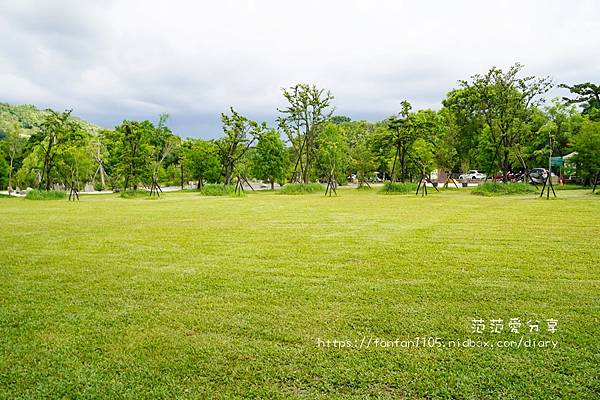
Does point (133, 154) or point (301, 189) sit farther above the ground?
point (133, 154)

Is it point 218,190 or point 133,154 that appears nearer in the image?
point 218,190

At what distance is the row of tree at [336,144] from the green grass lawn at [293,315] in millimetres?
17938

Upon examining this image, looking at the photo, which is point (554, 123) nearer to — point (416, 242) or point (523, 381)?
point (416, 242)

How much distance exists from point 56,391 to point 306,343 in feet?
5.14

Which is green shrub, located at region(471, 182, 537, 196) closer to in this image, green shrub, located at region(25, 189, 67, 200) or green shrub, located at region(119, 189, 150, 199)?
green shrub, located at region(119, 189, 150, 199)

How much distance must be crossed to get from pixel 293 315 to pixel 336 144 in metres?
27.4

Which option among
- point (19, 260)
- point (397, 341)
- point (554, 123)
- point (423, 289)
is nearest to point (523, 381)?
point (397, 341)

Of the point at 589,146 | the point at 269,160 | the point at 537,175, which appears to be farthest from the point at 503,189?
the point at 269,160

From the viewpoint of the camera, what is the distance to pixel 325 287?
425 cm

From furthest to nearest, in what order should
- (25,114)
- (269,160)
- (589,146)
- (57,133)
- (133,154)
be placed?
1. (25,114)
2. (269,160)
3. (133,154)
4. (57,133)
5. (589,146)

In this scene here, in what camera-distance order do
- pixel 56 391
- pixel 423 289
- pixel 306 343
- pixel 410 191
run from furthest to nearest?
pixel 410 191
pixel 423 289
pixel 306 343
pixel 56 391

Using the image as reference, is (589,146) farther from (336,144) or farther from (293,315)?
(293,315)

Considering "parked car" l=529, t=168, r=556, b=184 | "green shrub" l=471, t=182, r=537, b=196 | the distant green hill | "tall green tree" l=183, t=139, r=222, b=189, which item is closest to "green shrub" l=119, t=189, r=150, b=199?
"tall green tree" l=183, t=139, r=222, b=189

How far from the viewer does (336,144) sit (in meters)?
30.2
